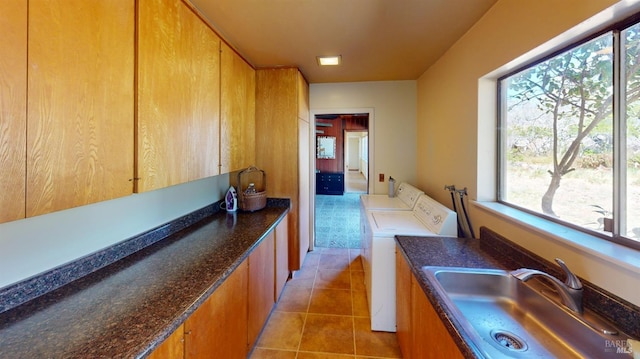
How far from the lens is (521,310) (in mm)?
1207

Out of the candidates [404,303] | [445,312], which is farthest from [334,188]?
[445,312]

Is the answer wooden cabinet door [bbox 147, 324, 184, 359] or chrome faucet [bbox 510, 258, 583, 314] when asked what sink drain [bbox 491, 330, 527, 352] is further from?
A: wooden cabinet door [bbox 147, 324, 184, 359]

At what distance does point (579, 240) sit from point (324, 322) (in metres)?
1.77

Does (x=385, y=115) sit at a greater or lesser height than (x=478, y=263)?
greater

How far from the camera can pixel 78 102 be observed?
91 centimetres

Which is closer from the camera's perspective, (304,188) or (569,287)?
(569,287)

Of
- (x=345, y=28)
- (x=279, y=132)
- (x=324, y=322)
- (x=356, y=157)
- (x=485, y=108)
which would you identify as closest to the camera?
(x=485, y=108)

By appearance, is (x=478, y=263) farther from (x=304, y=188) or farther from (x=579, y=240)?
(x=304, y=188)

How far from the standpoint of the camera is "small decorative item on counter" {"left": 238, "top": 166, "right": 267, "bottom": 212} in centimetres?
245

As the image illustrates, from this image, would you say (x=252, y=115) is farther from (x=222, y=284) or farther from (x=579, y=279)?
(x=579, y=279)

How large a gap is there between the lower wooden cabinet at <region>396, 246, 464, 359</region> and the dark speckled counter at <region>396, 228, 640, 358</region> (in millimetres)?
62

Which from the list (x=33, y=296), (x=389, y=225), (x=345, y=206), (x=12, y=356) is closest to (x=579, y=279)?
(x=389, y=225)

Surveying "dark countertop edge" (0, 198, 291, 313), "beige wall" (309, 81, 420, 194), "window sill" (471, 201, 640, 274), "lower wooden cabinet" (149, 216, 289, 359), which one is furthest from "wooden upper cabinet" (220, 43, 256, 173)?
"window sill" (471, 201, 640, 274)

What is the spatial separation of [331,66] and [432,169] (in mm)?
1569
